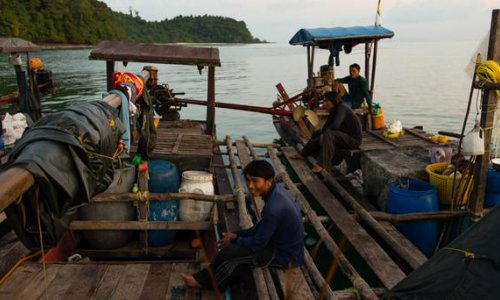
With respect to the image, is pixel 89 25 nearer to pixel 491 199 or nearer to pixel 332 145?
pixel 332 145

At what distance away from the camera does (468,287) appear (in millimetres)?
3330

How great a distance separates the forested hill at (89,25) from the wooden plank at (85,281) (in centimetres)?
7646

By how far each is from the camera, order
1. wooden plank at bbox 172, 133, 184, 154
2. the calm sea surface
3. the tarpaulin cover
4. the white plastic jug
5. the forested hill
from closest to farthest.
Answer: the tarpaulin cover
the white plastic jug
wooden plank at bbox 172, 133, 184, 154
the calm sea surface
the forested hill

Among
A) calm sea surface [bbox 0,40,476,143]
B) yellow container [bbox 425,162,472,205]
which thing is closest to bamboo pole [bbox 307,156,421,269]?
yellow container [bbox 425,162,472,205]

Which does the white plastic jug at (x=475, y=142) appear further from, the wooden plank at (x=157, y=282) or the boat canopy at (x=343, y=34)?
the boat canopy at (x=343, y=34)

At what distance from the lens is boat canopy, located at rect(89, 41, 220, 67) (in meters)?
8.31

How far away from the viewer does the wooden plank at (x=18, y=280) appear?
4199 mm

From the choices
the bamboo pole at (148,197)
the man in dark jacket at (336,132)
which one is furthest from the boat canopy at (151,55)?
the bamboo pole at (148,197)

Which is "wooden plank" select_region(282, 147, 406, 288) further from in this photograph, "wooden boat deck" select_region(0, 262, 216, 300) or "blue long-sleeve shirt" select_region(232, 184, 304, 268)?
"wooden boat deck" select_region(0, 262, 216, 300)

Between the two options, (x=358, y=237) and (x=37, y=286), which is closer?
(x=37, y=286)

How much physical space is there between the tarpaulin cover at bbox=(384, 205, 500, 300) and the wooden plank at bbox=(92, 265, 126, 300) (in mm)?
2826

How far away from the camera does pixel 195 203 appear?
19.2ft

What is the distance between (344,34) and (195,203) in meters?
7.36

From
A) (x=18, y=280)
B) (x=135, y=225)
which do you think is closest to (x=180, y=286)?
(x=135, y=225)
